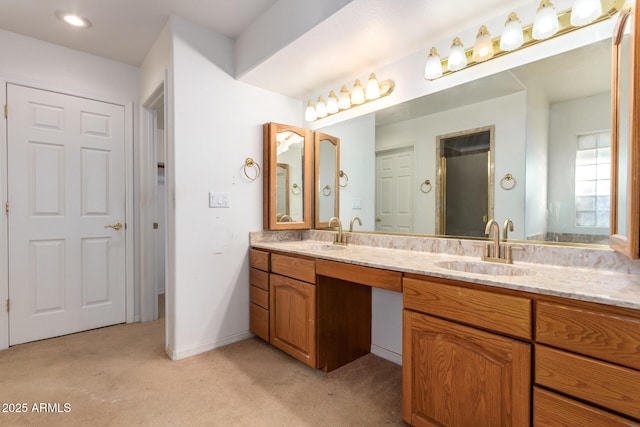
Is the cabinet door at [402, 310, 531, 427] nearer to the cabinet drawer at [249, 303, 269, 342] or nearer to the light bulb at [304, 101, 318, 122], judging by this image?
the cabinet drawer at [249, 303, 269, 342]

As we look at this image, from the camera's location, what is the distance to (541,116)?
1557 millimetres

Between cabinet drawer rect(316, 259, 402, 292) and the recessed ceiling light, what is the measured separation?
7.52ft

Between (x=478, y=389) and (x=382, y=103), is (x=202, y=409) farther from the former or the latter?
(x=382, y=103)

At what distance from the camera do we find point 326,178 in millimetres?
2699

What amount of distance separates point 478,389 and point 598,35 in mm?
1579

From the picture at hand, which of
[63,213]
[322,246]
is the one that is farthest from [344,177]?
[63,213]

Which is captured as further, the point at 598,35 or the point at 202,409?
the point at 202,409

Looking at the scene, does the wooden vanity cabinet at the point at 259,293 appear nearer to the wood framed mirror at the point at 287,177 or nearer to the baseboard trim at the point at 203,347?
the baseboard trim at the point at 203,347

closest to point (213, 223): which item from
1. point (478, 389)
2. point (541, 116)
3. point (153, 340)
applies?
point (153, 340)

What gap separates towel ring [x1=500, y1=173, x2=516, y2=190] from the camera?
164 cm

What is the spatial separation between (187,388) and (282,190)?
1.50 m

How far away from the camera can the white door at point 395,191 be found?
6.85ft

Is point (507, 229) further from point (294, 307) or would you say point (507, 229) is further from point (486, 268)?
point (294, 307)

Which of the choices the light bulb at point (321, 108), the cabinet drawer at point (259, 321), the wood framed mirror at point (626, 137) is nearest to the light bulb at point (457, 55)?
the wood framed mirror at point (626, 137)
